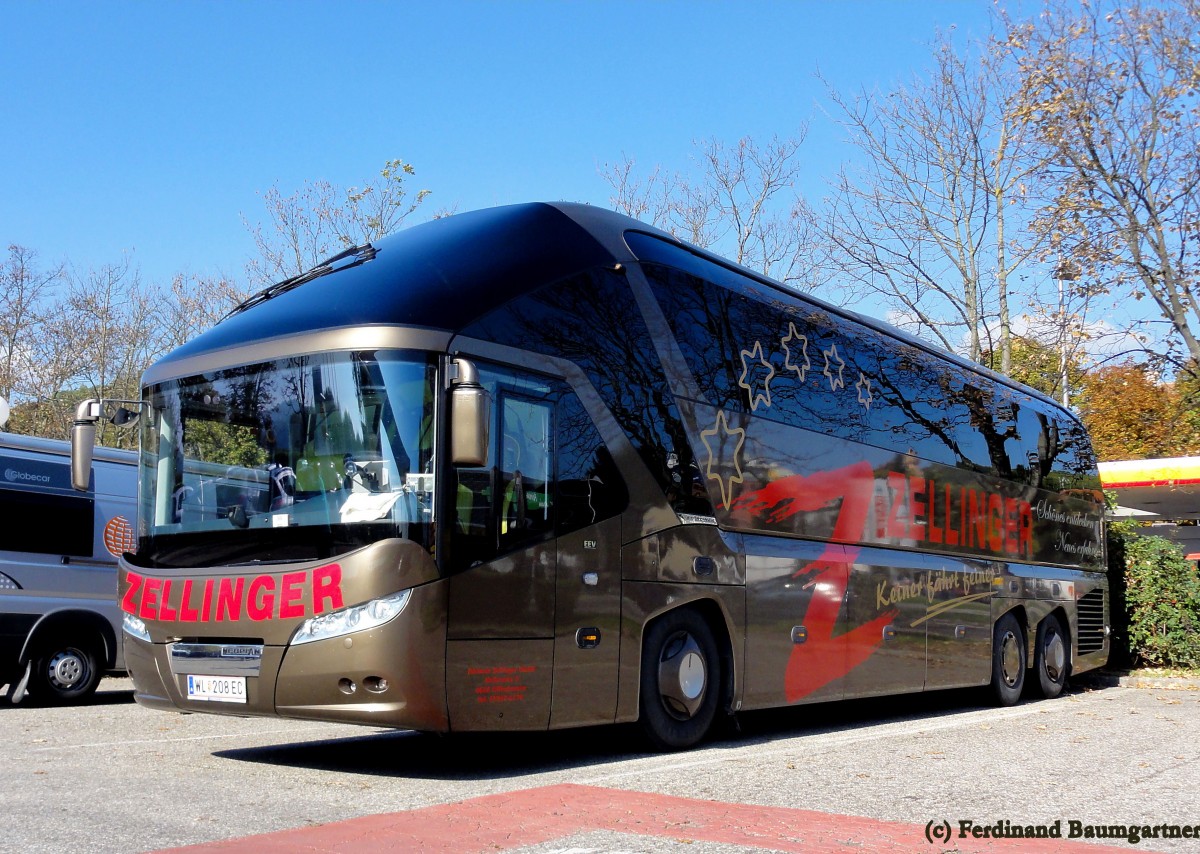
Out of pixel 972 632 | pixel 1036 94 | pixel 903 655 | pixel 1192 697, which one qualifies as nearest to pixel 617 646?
pixel 903 655

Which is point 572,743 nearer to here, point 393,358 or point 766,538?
point 766,538

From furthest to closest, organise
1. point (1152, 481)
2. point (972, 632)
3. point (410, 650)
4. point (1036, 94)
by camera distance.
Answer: point (1152, 481)
point (1036, 94)
point (972, 632)
point (410, 650)

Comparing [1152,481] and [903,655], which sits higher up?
[1152,481]

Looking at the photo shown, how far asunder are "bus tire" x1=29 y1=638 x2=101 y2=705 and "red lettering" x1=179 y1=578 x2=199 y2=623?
658 centimetres

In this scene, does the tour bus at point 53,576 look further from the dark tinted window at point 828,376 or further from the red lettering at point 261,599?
the dark tinted window at point 828,376

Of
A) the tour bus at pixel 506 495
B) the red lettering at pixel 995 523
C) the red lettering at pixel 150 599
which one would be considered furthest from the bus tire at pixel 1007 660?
the red lettering at pixel 150 599

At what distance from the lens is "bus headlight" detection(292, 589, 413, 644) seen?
272 inches

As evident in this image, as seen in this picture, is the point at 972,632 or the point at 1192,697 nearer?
the point at 972,632

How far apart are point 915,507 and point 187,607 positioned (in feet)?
25.1

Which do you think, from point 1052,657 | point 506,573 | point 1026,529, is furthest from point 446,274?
point 1052,657

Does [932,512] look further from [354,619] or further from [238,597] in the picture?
[238,597]

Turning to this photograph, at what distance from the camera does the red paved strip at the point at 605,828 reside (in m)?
5.28

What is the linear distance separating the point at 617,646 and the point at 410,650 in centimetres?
176

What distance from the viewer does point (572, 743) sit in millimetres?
9461
